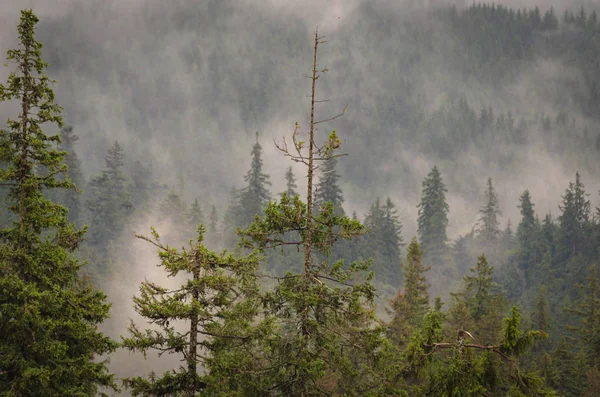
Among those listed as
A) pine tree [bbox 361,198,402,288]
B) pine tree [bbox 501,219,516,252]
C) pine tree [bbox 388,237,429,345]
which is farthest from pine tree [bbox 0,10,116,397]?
pine tree [bbox 501,219,516,252]

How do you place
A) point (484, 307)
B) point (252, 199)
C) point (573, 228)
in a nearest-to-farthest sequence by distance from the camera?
point (484, 307) → point (573, 228) → point (252, 199)

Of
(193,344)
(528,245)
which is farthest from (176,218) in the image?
(193,344)

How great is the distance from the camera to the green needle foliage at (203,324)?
13.1 metres

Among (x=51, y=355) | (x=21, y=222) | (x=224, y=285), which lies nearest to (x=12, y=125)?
(x=21, y=222)

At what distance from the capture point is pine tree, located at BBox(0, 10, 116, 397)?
520 inches

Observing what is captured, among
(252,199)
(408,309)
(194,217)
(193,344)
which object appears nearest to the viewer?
(193,344)

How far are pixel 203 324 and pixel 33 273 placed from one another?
486cm

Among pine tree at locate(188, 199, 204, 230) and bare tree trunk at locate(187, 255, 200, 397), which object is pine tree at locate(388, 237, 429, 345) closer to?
bare tree trunk at locate(187, 255, 200, 397)

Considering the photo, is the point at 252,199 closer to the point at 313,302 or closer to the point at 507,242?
the point at 507,242

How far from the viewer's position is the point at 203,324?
13.6 meters

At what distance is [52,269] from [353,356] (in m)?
17.8

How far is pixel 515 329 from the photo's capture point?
861 centimetres

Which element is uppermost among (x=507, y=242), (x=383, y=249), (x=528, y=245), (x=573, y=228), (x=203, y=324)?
Answer: (x=507, y=242)

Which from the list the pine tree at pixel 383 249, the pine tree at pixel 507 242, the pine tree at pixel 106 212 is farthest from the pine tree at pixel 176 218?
the pine tree at pixel 507 242
